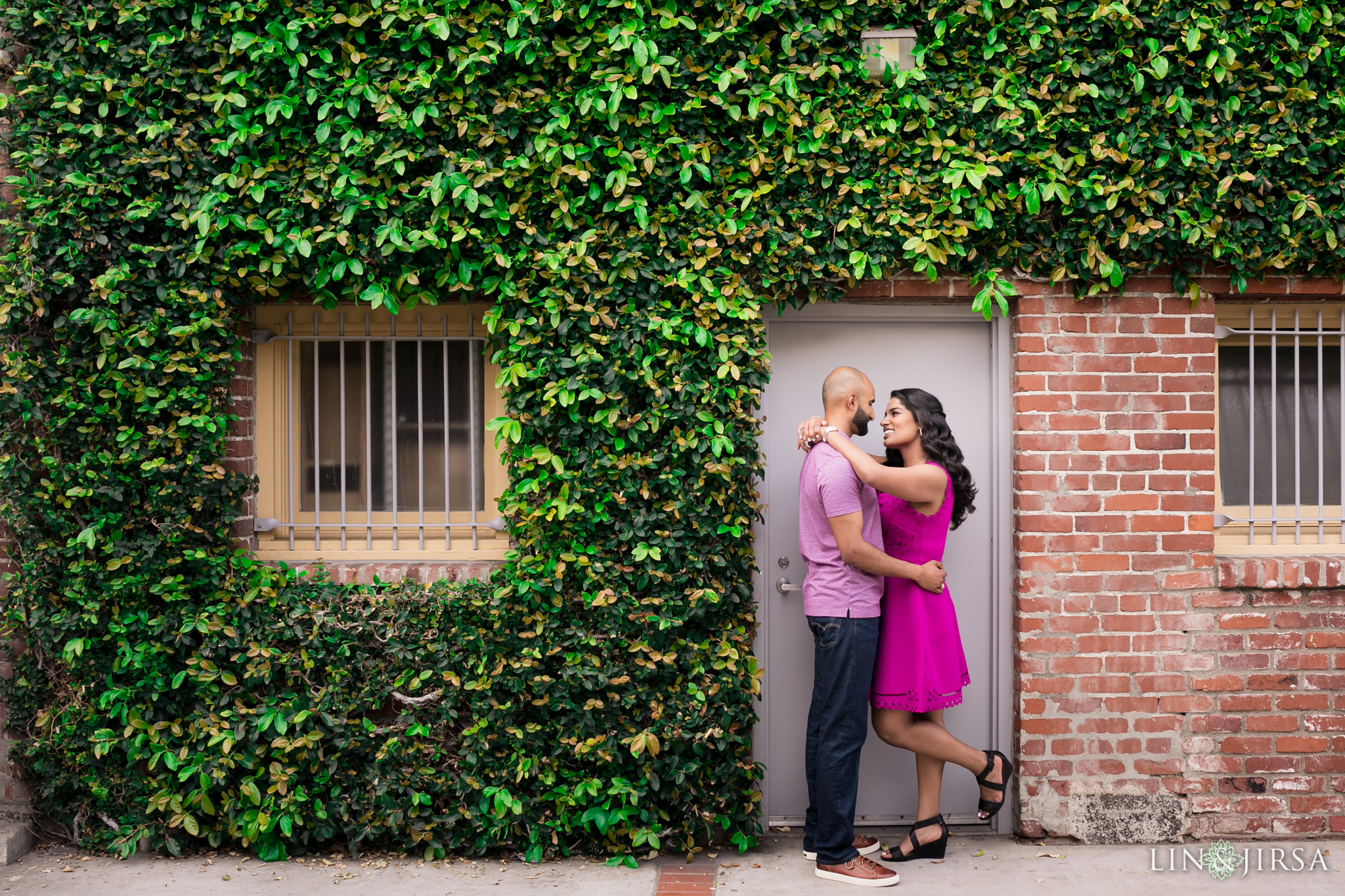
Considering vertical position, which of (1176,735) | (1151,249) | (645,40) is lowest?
(1176,735)

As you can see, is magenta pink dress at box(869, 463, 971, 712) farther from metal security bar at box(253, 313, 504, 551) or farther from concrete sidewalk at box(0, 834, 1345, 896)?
metal security bar at box(253, 313, 504, 551)

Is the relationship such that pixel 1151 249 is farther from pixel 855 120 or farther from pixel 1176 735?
pixel 1176 735

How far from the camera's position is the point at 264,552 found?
461 centimetres

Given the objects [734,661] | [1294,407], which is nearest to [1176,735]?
[1294,407]

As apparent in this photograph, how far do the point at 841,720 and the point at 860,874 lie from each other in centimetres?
65

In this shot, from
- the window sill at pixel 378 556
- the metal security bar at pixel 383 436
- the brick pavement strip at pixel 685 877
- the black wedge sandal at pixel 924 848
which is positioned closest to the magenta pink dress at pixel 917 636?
the black wedge sandal at pixel 924 848

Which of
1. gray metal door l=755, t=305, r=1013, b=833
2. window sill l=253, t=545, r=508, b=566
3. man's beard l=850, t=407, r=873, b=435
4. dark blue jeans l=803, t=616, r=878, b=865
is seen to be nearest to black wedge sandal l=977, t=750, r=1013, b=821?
gray metal door l=755, t=305, r=1013, b=833

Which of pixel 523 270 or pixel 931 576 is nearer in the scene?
pixel 931 576

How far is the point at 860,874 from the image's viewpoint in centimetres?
402

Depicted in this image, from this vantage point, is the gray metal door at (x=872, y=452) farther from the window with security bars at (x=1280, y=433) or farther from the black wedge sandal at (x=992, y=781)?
the window with security bars at (x=1280, y=433)

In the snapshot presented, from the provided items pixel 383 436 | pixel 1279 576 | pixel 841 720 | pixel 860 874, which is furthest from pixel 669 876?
pixel 1279 576

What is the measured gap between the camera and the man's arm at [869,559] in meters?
3.99

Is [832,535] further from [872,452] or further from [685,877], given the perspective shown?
[685,877]

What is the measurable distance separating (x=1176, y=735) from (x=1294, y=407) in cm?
171
